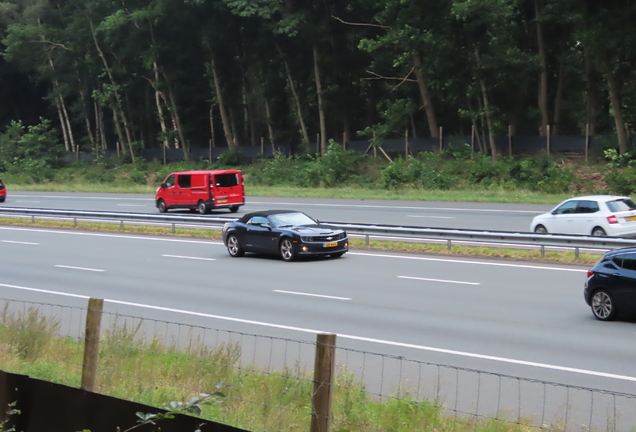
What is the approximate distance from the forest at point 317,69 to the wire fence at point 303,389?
38994 millimetres

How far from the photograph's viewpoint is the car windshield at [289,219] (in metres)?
23.0

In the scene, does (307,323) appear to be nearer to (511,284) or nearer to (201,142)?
(511,284)

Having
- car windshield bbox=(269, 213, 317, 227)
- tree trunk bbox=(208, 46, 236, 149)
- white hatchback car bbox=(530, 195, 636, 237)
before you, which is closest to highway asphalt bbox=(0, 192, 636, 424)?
car windshield bbox=(269, 213, 317, 227)

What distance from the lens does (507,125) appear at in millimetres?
56250

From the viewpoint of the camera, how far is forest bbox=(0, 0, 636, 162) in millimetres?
53469

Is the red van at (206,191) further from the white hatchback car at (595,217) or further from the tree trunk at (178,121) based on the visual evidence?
the tree trunk at (178,121)

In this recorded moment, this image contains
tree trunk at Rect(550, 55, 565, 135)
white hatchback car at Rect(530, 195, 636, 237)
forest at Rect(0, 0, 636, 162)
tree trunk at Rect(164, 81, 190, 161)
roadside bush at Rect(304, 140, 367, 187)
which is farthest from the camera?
tree trunk at Rect(164, 81, 190, 161)

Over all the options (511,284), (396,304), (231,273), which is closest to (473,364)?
(396,304)

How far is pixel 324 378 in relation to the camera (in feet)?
18.0

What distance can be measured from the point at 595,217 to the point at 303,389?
1774cm

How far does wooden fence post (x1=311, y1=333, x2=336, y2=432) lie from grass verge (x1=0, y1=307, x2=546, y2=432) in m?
0.34

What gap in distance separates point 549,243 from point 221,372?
14.0 metres

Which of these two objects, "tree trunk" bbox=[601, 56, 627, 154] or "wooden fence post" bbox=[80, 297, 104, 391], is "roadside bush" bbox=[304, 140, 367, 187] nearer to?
"tree trunk" bbox=[601, 56, 627, 154]

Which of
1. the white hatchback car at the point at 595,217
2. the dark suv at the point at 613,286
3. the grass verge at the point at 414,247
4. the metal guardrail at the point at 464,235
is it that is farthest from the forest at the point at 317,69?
the dark suv at the point at 613,286
